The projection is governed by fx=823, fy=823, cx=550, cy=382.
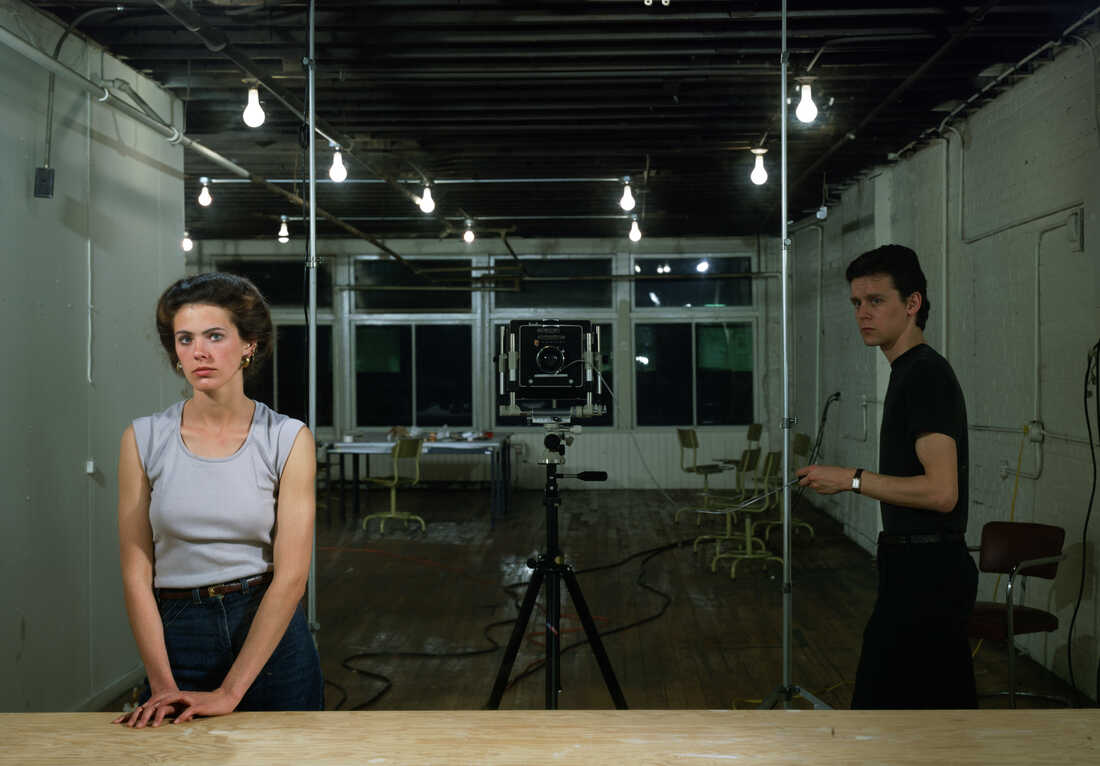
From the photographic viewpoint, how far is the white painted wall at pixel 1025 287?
3479 millimetres

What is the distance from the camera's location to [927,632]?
184cm

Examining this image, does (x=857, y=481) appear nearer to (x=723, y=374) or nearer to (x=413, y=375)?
(x=723, y=374)

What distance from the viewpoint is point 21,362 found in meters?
2.90

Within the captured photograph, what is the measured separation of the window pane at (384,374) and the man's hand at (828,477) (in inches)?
321

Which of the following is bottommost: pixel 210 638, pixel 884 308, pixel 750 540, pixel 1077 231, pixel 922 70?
pixel 750 540

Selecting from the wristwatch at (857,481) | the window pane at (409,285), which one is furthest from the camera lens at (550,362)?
the window pane at (409,285)

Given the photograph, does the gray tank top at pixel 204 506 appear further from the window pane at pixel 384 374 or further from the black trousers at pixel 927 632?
the window pane at pixel 384 374

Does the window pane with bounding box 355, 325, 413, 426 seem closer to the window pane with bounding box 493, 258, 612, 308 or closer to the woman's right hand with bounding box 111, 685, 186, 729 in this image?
the window pane with bounding box 493, 258, 612, 308

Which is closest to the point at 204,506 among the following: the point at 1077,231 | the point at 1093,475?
the point at 1093,475

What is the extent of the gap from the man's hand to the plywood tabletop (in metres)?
0.77

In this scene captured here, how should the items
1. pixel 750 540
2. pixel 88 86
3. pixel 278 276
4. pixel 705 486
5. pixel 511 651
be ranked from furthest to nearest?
1. pixel 278 276
2. pixel 705 486
3. pixel 750 540
4. pixel 88 86
5. pixel 511 651

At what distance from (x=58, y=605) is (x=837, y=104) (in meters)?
4.54

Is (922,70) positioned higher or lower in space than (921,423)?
higher

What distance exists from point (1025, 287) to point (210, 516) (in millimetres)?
3939
